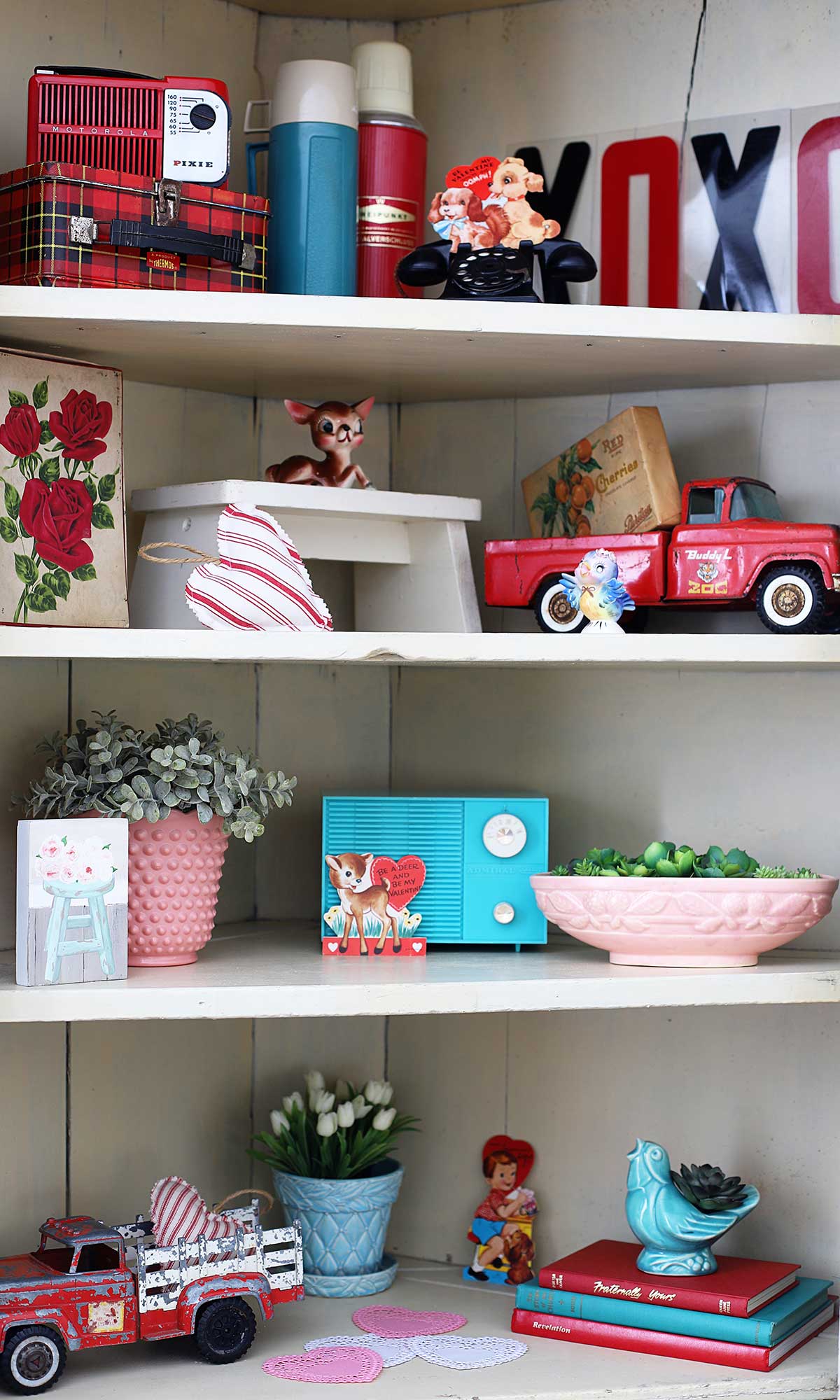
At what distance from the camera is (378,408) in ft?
5.68

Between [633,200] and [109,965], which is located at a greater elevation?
[633,200]

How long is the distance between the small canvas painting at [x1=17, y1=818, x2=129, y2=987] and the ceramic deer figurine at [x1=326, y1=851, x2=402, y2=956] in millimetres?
239

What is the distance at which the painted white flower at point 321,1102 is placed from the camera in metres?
1.59

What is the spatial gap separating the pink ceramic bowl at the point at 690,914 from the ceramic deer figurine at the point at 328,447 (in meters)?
0.43

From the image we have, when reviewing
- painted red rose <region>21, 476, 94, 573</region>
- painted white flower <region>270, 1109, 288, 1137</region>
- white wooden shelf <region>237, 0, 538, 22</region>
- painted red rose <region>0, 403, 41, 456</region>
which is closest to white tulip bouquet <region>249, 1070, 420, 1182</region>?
painted white flower <region>270, 1109, 288, 1137</region>

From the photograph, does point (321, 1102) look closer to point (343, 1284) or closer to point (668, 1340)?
point (343, 1284)

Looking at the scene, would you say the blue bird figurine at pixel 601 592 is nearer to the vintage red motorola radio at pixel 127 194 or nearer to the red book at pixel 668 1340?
the vintage red motorola radio at pixel 127 194

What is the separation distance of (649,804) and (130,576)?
58cm

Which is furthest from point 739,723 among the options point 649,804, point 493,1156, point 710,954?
point 493,1156

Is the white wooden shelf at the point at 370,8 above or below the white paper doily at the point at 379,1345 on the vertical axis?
above

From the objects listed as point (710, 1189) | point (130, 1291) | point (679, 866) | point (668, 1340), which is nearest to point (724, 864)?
point (679, 866)

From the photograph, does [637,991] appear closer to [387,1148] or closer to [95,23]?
[387,1148]

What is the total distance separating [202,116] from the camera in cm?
133

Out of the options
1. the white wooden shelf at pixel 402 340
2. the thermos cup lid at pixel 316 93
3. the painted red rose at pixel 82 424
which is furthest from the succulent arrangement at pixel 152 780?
the thermos cup lid at pixel 316 93
